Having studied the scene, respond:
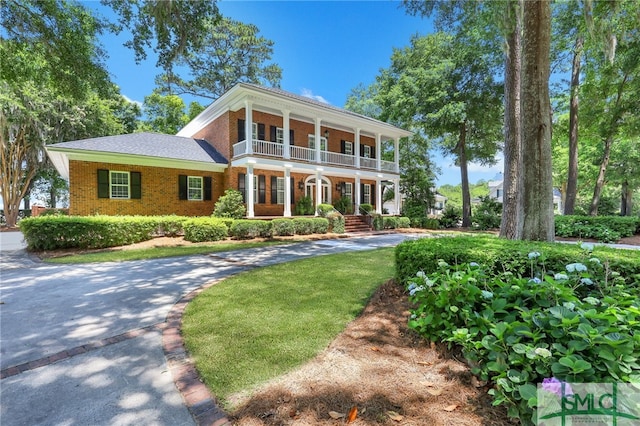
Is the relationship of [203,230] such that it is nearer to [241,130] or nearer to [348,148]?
[241,130]

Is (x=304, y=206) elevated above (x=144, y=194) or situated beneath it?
situated beneath

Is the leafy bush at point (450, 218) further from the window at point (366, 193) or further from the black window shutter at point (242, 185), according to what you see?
the black window shutter at point (242, 185)

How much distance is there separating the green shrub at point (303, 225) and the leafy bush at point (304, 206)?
12.0 ft

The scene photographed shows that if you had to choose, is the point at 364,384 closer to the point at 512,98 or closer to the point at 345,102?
the point at 512,98

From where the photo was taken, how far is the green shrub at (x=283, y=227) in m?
13.4

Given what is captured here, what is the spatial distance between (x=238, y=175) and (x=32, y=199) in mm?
31969

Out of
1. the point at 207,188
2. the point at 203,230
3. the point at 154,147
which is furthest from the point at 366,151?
the point at 203,230

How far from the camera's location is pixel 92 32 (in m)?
9.47

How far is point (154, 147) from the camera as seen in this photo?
15406 millimetres

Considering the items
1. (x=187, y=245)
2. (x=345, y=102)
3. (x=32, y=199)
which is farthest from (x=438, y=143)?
(x=32, y=199)

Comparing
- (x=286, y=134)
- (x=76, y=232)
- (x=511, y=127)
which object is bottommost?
(x=76, y=232)

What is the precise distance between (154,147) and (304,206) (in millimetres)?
9011

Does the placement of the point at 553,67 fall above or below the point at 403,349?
above

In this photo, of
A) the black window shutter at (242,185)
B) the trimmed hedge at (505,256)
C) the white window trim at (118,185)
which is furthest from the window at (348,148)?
the trimmed hedge at (505,256)
